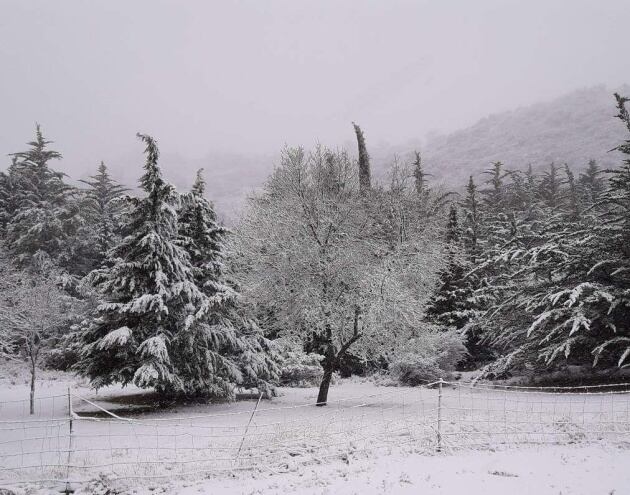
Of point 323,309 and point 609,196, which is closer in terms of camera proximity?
point 323,309

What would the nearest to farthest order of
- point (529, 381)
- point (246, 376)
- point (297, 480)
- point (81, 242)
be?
point (297, 480) < point (246, 376) < point (529, 381) < point (81, 242)

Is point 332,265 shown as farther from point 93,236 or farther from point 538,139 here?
point 538,139

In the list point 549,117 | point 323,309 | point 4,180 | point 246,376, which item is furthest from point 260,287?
point 549,117

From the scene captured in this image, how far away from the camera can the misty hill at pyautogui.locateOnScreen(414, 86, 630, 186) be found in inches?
3757

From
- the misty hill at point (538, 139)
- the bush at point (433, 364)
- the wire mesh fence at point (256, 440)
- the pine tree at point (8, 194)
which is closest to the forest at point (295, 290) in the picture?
the bush at point (433, 364)

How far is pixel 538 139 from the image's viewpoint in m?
114

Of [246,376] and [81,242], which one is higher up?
[81,242]

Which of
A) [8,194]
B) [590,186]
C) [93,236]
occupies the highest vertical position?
[590,186]

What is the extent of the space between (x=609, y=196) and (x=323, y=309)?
1232cm

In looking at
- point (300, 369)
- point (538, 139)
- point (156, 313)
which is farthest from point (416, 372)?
point (538, 139)

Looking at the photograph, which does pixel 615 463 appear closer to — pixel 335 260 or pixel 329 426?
pixel 329 426

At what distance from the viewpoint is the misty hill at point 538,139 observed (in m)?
95.4

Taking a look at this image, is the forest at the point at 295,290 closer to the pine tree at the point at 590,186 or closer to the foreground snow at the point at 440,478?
the foreground snow at the point at 440,478

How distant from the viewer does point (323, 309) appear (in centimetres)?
1443
